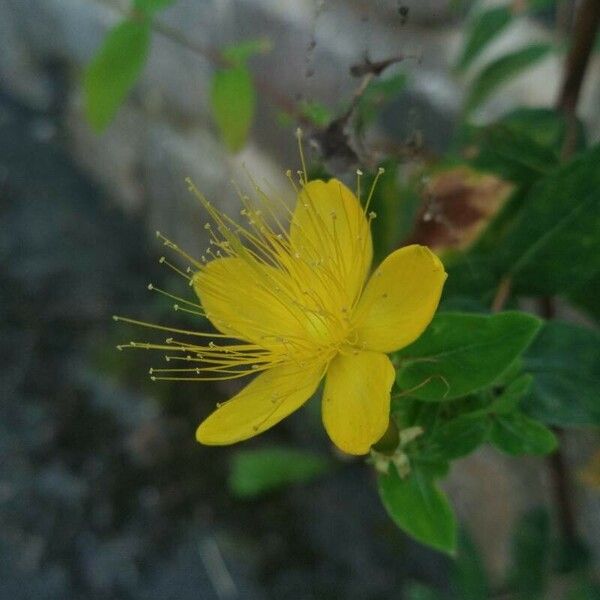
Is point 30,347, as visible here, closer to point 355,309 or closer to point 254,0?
point 254,0

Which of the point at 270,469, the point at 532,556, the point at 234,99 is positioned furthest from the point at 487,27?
the point at 270,469

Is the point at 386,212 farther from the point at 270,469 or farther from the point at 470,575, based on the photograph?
the point at 270,469

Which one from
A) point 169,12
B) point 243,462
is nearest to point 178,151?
point 169,12

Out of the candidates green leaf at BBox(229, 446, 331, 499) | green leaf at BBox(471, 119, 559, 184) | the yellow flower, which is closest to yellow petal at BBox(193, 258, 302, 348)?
the yellow flower

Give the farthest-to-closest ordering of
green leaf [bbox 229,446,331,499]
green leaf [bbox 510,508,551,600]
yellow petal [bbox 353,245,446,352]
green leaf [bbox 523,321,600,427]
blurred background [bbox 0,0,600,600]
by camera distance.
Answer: green leaf [bbox 229,446,331,499], blurred background [bbox 0,0,600,600], green leaf [bbox 510,508,551,600], green leaf [bbox 523,321,600,427], yellow petal [bbox 353,245,446,352]

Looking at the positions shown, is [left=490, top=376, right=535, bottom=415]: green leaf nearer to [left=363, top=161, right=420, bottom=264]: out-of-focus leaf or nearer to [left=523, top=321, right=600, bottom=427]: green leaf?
[left=523, top=321, right=600, bottom=427]: green leaf

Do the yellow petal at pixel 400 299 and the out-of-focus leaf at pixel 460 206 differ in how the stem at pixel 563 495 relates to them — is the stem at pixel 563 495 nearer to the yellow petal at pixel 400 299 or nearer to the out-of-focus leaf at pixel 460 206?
the out-of-focus leaf at pixel 460 206

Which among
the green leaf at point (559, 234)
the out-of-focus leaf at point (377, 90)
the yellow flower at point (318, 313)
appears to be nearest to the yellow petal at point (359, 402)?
the yellow flower at point (318, 313)
